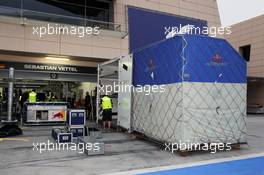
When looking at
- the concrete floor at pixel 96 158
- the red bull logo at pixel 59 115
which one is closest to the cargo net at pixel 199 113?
the concrete floor at pixel 96 158

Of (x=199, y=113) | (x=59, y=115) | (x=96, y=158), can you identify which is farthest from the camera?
(x=59, y=115)

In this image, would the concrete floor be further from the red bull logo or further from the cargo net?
the red bull logo

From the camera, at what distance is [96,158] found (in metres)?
7.69

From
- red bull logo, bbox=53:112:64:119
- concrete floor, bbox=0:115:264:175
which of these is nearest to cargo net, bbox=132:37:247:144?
concrete floor, bbox=0:115:264:175

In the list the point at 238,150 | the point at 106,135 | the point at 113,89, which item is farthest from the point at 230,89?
the point at 113,89

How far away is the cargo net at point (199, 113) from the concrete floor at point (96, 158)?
0.49 m

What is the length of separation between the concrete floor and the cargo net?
19.1 inches

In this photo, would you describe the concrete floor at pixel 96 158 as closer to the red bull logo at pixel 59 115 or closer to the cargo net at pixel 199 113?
the cargo net at pixel 199 113

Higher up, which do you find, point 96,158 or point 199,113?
point 199,113

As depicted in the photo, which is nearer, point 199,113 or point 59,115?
point 199,113

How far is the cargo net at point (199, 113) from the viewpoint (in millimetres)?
8055

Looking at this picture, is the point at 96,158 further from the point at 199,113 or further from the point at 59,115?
the point at 59,115

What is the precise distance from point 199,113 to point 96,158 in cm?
308

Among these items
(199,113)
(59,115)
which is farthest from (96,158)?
(59,115)
